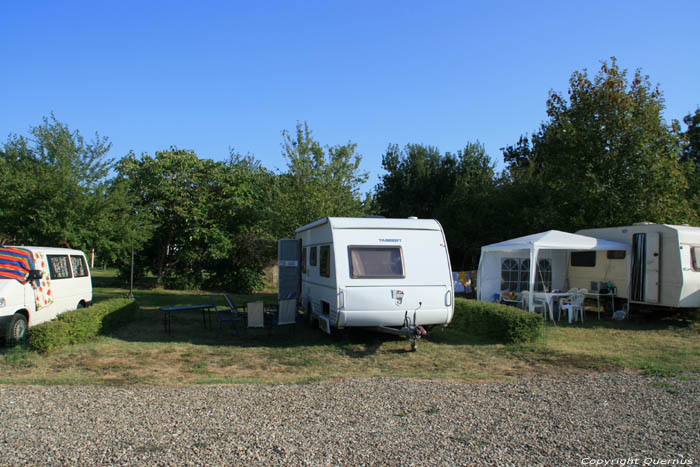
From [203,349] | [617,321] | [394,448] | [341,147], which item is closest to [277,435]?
[394,448]

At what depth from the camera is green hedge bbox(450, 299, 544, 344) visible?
28.3 feet

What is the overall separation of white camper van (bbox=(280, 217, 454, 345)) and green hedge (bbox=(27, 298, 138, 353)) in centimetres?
394

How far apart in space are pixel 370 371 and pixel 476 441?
2807mm

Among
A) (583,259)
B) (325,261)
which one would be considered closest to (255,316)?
(325,261)

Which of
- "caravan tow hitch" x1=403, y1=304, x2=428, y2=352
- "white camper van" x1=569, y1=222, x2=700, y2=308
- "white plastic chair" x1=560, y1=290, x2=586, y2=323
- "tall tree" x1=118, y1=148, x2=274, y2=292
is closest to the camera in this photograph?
"caravan tow hitch" x1=403, y1=304, x2=428, y2=352

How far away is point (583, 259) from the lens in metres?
13.8

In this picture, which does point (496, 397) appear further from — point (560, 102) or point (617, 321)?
point (560, 102)

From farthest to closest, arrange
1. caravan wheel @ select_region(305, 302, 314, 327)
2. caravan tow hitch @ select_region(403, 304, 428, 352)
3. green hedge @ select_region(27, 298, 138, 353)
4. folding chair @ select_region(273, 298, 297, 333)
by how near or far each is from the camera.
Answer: caravan wheel @ select_region(305, 302, 314, 327), folding chair @ select_region(273, 298, 297, 333), caravan tow hitch @ select_region(403, 304, 428, 352), green hedge @ select_region(27, 298, 138, 353)

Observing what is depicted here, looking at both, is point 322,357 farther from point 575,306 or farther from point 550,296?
point 575,306

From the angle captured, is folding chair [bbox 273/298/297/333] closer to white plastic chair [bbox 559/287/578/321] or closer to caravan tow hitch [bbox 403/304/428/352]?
caravan tow hitch [bbox 403/304/428/352]

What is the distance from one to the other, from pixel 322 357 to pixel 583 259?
9.28 metres

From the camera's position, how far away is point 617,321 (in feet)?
39.4

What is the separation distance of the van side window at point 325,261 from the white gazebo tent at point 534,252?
16.6 ft

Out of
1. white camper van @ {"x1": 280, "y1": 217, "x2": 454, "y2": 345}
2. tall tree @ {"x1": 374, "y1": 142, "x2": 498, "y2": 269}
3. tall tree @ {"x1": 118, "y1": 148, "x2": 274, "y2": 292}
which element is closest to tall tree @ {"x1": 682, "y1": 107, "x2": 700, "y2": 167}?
tall tree @ {"x1": 374, "y1": 142, "x2": 498, "y2": 269}
